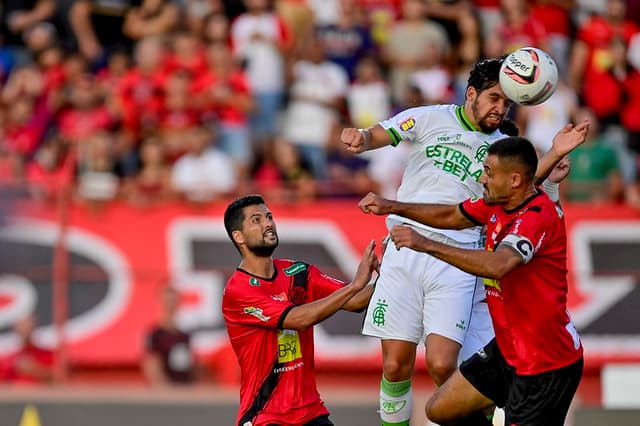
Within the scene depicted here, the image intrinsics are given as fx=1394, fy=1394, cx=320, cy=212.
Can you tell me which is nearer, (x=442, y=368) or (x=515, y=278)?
(x=515, y=278)

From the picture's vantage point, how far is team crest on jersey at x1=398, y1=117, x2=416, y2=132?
9047 millimetres

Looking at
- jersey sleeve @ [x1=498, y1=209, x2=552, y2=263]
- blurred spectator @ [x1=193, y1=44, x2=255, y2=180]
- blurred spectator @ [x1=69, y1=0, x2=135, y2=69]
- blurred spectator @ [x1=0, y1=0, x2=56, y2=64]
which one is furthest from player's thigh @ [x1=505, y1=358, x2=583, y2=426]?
blurred spectator @ [x1=0, y1=0, x2=56, y2=64]

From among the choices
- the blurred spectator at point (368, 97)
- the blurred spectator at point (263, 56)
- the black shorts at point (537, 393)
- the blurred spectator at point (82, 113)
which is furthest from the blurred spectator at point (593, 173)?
the black shorts at point (537, 393)

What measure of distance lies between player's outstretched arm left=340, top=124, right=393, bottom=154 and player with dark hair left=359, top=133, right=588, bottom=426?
1.44ft

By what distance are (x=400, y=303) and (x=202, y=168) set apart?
5.68m

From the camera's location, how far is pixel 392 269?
9.41m

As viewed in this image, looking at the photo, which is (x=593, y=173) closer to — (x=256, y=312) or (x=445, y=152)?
(x=445, y=152)

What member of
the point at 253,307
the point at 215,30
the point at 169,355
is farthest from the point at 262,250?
the point at 215,30

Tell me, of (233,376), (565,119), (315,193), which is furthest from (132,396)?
(565,119)

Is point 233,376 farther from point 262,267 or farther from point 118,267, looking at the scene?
point 262,267

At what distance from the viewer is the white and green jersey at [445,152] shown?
9133mm

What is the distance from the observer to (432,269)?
9289 mm

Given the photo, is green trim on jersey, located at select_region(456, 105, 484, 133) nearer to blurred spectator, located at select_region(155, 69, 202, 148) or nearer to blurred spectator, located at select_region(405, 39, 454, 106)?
blurred spectator, located at select_region(405, 39, 454, 106)

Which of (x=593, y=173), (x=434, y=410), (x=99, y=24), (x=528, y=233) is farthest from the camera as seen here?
(x=99, y=24)
